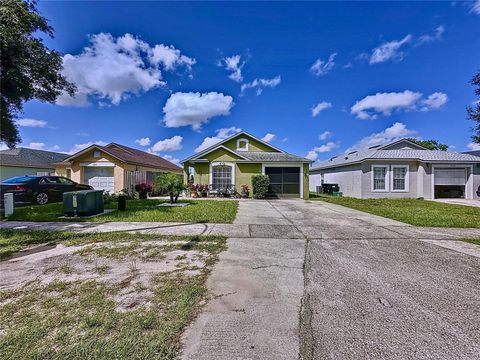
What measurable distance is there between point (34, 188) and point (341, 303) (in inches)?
579

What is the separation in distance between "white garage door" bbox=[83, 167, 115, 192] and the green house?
5605 millimetres

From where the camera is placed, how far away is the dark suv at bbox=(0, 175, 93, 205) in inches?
440

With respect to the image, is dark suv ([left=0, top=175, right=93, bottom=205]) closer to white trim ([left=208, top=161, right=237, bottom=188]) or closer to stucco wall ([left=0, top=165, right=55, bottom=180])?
white trim ([left=208, top=161, right=237, bottom=188])

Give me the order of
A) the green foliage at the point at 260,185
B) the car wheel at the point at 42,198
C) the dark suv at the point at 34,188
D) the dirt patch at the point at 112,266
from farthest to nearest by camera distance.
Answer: the green foliage at the point at 260,185 → the car wheel at the point at 42,198 → the dark suv at the point at 34,188 → the dirt patch at the point at 112,266

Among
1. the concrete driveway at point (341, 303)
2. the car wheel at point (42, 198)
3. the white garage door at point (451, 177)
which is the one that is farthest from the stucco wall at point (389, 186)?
the car wheel at point (42, 198)

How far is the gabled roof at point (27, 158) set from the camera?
22.5 metres

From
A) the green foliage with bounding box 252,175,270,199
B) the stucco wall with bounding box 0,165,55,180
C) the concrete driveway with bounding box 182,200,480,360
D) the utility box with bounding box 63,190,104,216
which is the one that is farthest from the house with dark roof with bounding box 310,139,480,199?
the stucco wall with bounding box 0,165,55,180

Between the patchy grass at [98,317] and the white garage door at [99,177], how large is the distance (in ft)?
51.4

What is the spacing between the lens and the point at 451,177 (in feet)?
60.1

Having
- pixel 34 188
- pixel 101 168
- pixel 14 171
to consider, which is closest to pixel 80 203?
pixel 34 188

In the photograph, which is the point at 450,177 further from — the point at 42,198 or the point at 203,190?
the point at 42,198

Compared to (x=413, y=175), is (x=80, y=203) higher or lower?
lower

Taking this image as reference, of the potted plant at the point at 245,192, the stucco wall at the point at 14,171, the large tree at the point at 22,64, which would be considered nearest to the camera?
the large tree at the point at 22,64

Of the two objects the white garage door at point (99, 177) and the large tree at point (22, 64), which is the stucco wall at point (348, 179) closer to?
the white garage door at point (99, 177)
